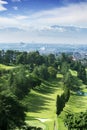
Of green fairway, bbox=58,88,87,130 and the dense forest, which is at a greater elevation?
the dense forest

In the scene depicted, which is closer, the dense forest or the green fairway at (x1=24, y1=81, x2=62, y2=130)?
the dense forest

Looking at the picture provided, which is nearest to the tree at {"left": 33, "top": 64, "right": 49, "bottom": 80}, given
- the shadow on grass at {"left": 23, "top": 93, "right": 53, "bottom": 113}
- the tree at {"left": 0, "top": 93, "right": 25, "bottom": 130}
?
the shadow on grass at {"left": 23, "top": 93, "right": 53, "bottom": 113}

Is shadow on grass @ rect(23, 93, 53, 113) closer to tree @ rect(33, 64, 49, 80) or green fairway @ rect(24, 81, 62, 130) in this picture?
green fairway @ rect(24, 81, 62, 130)

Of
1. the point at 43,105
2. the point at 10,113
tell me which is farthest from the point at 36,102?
the point at 10,113

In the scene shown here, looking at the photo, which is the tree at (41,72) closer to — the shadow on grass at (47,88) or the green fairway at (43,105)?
the shadow on grass at (47,88)

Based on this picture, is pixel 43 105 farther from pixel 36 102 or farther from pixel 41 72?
pixel 41 72

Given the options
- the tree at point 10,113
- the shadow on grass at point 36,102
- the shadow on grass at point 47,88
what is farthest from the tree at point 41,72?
the tree at point 10,113
